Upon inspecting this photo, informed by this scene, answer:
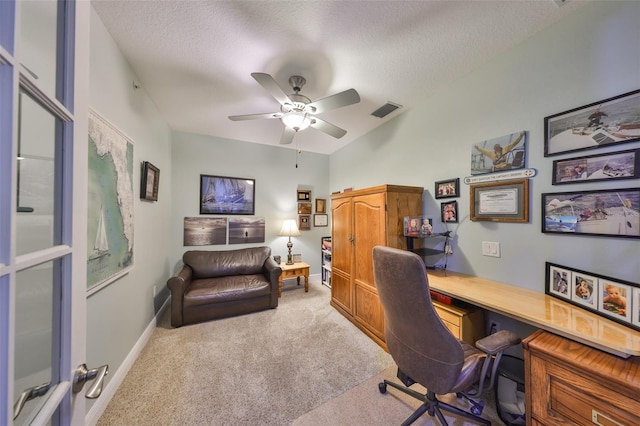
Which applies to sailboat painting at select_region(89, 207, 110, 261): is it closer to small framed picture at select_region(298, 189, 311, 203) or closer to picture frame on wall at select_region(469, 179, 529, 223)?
picture frame on wall at select_region(469, 179, 529, 223)

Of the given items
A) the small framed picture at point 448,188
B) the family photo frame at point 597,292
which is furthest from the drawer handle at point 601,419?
the small framed picture at point 448,188

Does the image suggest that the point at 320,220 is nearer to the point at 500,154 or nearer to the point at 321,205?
the point at 321,205

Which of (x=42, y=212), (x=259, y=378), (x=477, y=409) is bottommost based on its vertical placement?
(x=259, y=378)

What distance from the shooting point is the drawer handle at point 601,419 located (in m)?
0.90

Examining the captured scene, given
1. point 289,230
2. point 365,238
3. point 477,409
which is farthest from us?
point 289,230

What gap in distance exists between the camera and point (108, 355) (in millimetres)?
1632

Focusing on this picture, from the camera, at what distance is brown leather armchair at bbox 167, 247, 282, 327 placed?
268 cm

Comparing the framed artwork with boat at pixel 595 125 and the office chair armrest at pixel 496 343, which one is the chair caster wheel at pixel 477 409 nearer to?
the office chair armrest at pixel 496 343

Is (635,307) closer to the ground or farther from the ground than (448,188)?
closer to the ground

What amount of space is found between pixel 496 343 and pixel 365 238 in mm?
1495

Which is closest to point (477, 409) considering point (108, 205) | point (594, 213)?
point (594, 213)

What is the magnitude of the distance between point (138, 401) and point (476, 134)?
3514 mm

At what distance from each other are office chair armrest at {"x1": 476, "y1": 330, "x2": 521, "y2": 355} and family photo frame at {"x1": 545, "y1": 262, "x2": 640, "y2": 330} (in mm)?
502

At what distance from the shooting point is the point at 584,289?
52.2 inches
